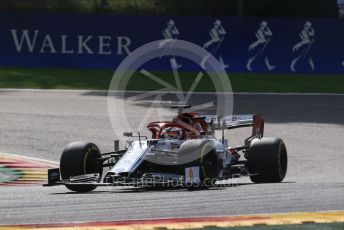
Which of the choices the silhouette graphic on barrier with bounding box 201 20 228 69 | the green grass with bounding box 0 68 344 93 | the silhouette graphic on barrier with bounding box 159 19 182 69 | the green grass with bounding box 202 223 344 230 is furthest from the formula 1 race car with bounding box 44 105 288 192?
the silhouette graphic on barrier with bounding box 159 19 182 69

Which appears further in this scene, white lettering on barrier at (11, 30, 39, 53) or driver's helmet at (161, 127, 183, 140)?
white lettering on barrier at (11, 30, 39, 53)

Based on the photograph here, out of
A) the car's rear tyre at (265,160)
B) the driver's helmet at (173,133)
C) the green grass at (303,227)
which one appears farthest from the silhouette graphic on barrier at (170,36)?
the green grass at (303,227)

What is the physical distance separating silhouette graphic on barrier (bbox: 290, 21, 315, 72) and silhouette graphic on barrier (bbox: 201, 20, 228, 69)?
210 cm

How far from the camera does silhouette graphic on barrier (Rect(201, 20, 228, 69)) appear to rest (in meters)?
29.8

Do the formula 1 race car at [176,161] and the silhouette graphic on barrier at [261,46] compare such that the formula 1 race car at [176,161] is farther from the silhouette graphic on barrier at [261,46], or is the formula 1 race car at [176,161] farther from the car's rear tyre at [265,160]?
the silhouette graphic on barrier at [261,46]

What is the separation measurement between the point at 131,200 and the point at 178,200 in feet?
1.69

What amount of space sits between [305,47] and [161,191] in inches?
713

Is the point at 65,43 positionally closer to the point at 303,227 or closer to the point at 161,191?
the point at 161,191

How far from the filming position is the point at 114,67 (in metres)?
30.2

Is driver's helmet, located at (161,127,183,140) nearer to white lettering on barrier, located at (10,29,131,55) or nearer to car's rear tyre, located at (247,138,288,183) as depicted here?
car's rear tyre, located at (247,138,288,183)

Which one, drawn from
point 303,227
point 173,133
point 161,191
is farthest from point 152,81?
point 303,227

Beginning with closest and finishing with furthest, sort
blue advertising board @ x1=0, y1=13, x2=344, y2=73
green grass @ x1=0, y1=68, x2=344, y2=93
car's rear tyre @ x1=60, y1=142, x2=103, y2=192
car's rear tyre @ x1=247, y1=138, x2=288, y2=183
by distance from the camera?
car's rear tyre @ x1=60, y1=142, x2=103, y2=192 < car's rear tyre @ x1=247, y1=138, x2=288, y2=183 < green grass @ x1=0, y1=68, x2=344, y2=93 < blue advertising board @ x1=0, y1=13, x2=344, y2=73

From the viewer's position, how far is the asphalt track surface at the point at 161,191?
33.3ft

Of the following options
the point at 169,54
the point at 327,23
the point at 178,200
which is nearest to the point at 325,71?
the point at 327,23
